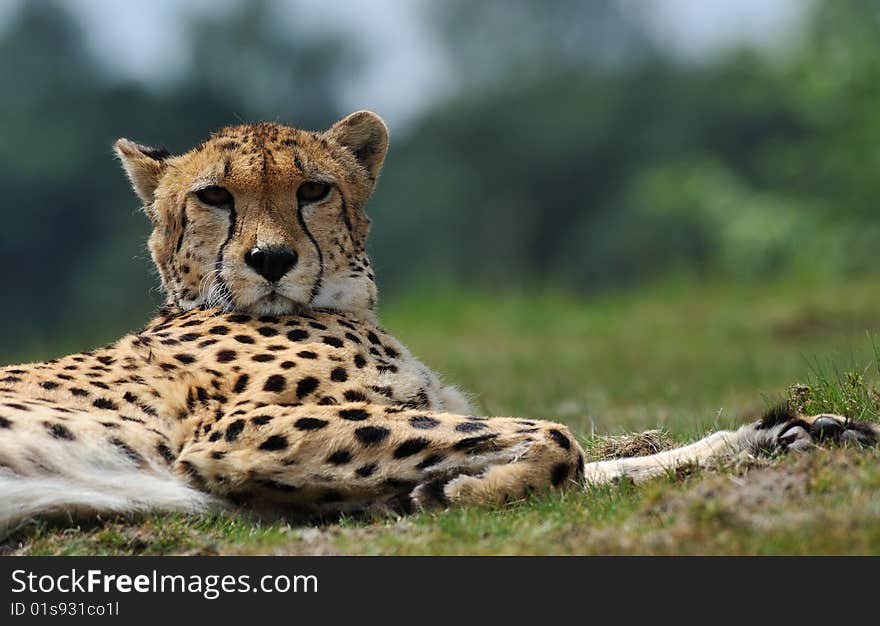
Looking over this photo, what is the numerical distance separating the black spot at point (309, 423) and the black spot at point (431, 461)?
0.30m

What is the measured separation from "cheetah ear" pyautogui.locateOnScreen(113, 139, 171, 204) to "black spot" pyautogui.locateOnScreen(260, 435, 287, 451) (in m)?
1.56

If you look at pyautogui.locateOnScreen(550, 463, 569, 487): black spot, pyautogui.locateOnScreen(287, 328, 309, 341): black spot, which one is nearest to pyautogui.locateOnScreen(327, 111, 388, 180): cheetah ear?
pyautogui.locateOnScreen(287, 328, 309, 341): black spot

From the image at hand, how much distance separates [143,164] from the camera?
4.91 meters

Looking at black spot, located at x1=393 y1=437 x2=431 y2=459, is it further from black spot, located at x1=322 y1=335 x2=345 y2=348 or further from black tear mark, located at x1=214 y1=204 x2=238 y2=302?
black tear mark, located at x1=214 y1=204 x2=238 y2=302

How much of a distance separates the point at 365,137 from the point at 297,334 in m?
1.12

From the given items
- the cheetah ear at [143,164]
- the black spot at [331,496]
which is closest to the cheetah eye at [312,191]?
the cheetah ear at [143,164]

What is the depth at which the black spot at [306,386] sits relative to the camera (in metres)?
3.94

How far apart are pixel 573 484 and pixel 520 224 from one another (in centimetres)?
2620

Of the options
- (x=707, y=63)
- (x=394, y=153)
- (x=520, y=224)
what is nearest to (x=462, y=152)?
(x=394, y=153)

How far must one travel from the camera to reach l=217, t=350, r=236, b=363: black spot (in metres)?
4.09

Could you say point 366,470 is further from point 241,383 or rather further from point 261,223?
point 261,223

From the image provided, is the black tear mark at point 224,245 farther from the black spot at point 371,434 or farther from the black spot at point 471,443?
the black spot at point 471,443
